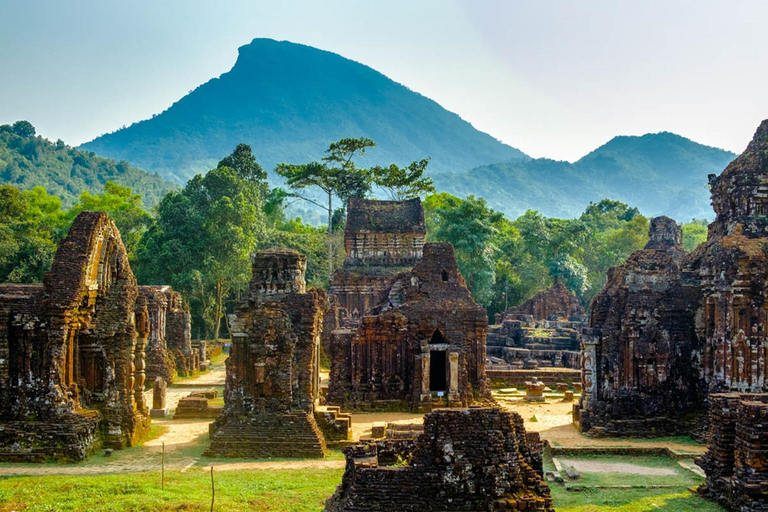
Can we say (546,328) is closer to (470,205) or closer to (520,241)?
(470,205)

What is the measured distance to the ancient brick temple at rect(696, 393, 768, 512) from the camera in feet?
40.5

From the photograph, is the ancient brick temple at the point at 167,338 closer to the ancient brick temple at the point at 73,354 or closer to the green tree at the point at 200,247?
the green tree at the point at 200,247

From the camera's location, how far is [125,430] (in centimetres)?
1778

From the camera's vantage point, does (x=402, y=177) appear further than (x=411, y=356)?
Yes

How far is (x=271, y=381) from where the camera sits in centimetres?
1769

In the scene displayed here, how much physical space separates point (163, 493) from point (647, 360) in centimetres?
1291

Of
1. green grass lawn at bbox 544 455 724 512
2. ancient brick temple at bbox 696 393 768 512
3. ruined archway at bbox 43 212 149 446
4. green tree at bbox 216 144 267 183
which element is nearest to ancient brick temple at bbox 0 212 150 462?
ruined archway at bbox 43 212 149 446

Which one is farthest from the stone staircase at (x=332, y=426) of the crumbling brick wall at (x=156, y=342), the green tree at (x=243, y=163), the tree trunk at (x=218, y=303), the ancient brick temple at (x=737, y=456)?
the green tree at (x=243, y=163)

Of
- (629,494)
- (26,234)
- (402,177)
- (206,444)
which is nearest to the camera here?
(629,494)

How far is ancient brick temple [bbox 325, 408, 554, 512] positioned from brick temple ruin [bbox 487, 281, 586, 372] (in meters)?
19.6

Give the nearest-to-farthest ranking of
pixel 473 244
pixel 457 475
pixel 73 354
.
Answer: pixel 457 475 < pixel 73 354 < pixel 473 244

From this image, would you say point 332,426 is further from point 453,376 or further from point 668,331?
point 668,331

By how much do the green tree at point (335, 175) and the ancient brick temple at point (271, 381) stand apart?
36552mm

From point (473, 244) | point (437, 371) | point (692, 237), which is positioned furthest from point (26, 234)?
point (692, 237)
